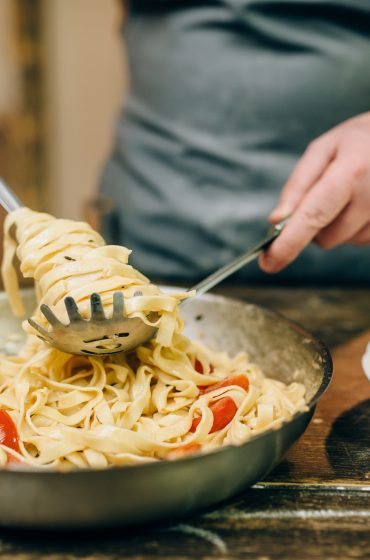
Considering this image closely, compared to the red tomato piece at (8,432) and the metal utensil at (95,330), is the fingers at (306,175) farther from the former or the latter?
the red tomato piece at (8,432)

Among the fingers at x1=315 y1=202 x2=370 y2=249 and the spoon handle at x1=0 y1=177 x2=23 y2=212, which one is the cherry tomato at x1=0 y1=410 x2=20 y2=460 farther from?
the fingers at x1=315 y1=202 x2=370 y2=249

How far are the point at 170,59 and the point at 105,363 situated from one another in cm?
140

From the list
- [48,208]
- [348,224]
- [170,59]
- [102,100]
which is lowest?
[48,208]

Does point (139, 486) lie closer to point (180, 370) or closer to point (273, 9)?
point (180, 370)

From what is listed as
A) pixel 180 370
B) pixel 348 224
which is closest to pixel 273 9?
pixel 348 224

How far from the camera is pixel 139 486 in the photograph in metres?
0.91

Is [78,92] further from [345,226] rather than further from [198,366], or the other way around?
[198,366]

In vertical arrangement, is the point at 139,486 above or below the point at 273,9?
below

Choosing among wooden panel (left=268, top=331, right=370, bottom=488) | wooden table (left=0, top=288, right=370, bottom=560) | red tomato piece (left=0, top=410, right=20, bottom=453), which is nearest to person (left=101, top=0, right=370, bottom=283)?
wooden panel (left=268, top=331, right=370, bottom=488)

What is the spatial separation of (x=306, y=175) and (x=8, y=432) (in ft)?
3.02

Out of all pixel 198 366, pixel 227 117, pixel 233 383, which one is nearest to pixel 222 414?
pixel 233 383

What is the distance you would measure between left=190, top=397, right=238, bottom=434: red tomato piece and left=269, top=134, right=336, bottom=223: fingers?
1.72 feet

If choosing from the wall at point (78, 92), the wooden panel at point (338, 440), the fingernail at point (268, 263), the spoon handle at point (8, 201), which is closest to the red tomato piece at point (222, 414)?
the wooden panel at point (338, 440)

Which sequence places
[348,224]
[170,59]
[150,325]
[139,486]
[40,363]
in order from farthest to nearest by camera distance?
[170,59] → [348,224] → [40,363] → [150,325] → [139,486]
